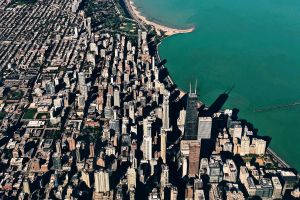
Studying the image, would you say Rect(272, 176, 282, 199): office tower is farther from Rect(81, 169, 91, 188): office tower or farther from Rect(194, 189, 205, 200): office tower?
Rect(81, 169, 91, 188): office tower

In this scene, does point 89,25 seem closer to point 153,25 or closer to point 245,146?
point 153,25

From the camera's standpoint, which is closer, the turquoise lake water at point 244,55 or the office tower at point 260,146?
the office tower at point 260,146

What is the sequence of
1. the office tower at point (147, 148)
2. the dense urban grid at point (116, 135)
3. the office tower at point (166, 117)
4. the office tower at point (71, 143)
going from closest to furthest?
Answer: the dense urban grid at point (116, 135)
the office tower at point (147, 148)
the office tower at point (71, 143)
the office tower at point (166, 117)

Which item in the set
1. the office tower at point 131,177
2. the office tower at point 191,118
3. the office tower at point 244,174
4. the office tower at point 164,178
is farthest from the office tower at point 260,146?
the office tower at point 131,177

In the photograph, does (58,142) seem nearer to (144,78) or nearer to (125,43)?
(144,78)

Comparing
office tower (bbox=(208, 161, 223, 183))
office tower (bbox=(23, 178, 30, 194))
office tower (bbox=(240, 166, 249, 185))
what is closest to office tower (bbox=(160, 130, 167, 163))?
office tower (bbox=(208, 161, 223, 183))

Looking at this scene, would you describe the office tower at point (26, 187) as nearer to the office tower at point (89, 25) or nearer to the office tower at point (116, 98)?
the office tower at point (116, 98)

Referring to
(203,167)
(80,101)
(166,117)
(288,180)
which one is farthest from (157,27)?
(288,180)
